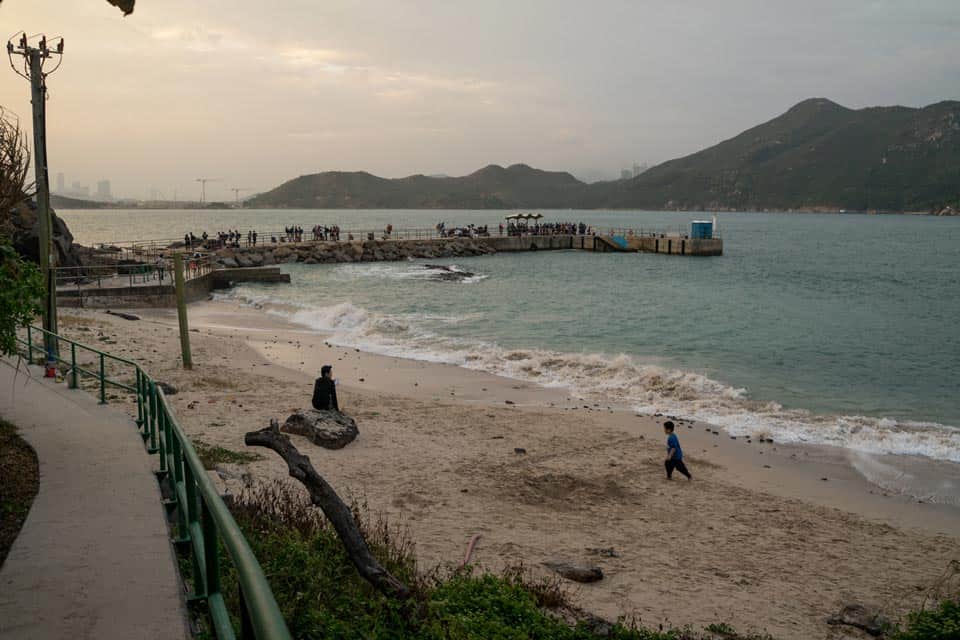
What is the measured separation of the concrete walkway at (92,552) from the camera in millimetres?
4695

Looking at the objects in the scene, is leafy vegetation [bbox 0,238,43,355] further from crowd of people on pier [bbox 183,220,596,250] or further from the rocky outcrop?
crowd of people on pier [bbox 183,220,596,250]

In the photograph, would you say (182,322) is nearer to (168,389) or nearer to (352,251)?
(168,389)

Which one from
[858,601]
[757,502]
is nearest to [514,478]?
[757,502]

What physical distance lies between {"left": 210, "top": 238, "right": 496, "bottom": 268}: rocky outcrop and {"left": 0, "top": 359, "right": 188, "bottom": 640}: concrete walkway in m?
44.7

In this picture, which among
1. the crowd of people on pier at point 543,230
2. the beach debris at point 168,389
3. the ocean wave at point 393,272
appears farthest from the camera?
the crowd of people on pier at point 543,230

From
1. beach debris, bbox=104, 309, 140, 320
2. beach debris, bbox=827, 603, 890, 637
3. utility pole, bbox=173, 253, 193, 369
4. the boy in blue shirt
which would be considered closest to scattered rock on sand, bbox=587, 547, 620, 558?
beach debris, bbox=827, 603, 890, 637

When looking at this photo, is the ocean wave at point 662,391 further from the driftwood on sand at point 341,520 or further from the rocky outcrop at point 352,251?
the rocky outcrop at point 352,251

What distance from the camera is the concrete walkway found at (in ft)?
15.4

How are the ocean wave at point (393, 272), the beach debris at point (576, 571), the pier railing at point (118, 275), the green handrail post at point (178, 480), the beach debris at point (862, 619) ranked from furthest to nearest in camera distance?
1. the ocean wave at point (393, 272)
2. the pier railing at point (118, 275)
3. the beach debris at point (576, 571)
4. the beach debris at point (862, 619)
5. the green handrail post at point (178, 480)

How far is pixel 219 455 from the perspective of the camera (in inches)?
425

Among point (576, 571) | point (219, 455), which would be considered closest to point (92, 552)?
point (576, 571)

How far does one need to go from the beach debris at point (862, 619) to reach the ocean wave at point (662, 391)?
8228mm

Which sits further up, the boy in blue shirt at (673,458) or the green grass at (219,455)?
the green grass at (219,455)

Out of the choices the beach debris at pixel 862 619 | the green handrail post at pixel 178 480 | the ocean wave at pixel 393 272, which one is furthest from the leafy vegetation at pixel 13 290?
the ocean wave at pixel 393 272
